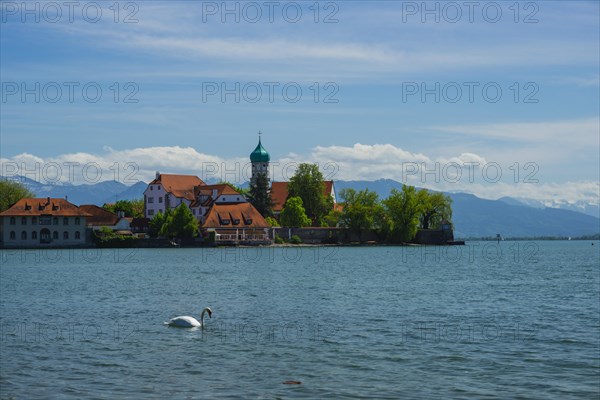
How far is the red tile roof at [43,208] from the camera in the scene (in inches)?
4807

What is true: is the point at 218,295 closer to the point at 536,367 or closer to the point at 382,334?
the point at 382,334

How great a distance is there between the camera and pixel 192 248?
4921 inches

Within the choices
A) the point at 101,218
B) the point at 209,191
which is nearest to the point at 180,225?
the point at 101,218

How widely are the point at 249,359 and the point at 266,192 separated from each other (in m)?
126

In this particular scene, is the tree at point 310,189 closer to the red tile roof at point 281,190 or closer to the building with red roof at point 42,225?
the red tile roof at point 281,190

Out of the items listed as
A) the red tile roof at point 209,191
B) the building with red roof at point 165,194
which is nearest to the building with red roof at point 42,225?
the red tile roof at point 209,191

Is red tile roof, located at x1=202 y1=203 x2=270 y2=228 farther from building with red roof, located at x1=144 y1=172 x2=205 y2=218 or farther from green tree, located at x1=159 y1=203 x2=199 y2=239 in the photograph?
building with red roof, located at x1=144 y1=172 x2=205 y2=218

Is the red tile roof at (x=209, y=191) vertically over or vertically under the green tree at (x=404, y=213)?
over

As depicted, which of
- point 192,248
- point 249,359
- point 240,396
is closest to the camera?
point 240,396

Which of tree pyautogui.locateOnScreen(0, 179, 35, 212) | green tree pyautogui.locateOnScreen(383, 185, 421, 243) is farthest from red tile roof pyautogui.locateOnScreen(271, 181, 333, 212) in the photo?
tree pyautogui.locateOnScreen(0, 179, 35, 212)

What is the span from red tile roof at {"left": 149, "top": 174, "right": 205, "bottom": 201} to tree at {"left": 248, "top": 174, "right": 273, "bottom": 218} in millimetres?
15455

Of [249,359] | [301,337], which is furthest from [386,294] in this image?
[249,359]

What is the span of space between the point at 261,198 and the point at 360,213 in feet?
69.7

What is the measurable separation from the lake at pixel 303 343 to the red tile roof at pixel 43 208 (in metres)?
79.2
